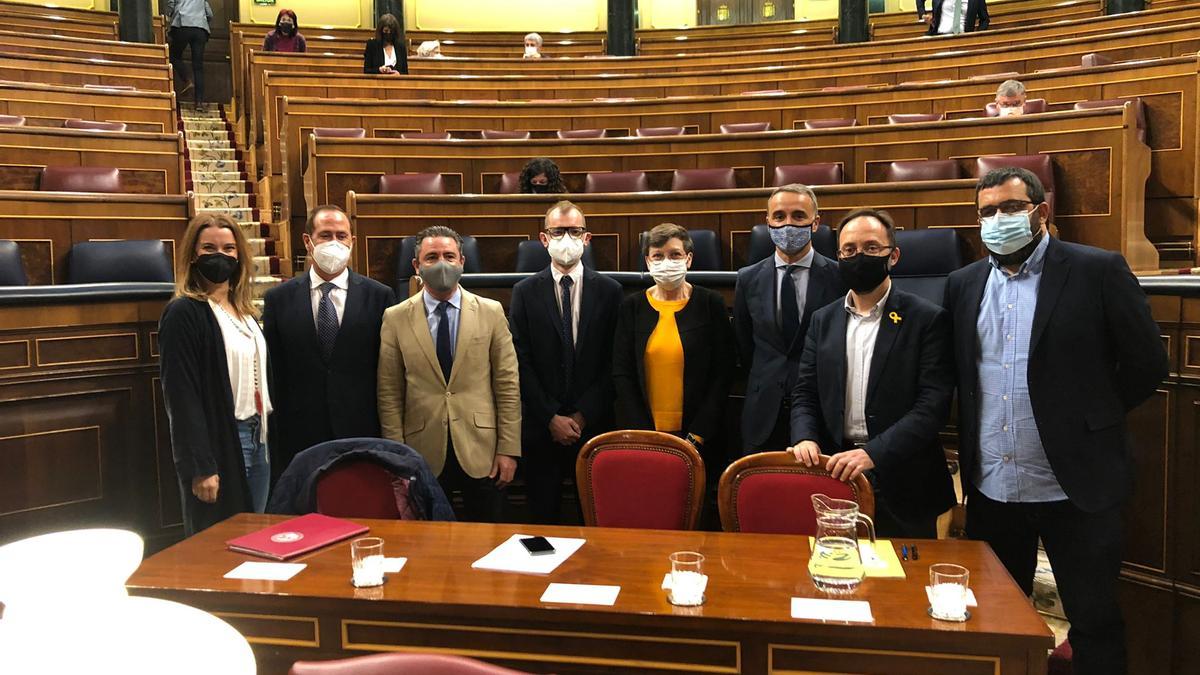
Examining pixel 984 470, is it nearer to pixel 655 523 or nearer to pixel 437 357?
pixel 655 523

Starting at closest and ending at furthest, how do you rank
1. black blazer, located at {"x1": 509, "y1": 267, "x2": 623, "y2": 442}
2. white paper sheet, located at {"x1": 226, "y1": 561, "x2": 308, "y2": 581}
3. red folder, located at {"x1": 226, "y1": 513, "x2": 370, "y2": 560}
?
white paper sheet, located at {"x1": 226, "y1": 561, "x2": 308, "y2": 581} < red folder, located at {"x1": 226, "y1": 513, "x2": 370, "y2": 560} < black blazer, located at {"x1": 509, "y1": 267, "x2": 623, "y2": 442}

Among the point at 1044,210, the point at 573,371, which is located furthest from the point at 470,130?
the point at 1044,210

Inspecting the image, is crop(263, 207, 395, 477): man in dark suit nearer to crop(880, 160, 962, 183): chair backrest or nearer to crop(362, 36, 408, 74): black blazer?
crop(880, 160, 962, 183): chair backrest

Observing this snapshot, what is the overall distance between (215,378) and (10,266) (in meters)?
1.75

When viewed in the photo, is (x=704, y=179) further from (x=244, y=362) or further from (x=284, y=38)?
(x=284, y=38)

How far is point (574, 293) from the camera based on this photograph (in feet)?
8.82

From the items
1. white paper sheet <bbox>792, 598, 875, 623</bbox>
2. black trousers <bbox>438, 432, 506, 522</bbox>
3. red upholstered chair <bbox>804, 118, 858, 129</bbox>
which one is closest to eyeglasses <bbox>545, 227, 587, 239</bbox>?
black trousers <bbox>438, 432, 506, 522</bbox>

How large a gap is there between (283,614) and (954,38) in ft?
23.4

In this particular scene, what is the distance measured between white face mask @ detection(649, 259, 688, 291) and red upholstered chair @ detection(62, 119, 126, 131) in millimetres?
4257

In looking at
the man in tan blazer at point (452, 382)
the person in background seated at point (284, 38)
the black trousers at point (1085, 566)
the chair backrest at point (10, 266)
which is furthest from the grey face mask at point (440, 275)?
the person in background seated at point (284, 38)

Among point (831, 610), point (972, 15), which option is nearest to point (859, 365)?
point (831, 610)

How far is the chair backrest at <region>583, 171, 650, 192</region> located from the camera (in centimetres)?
477

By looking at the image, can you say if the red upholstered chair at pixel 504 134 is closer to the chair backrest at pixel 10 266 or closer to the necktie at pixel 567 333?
the chair backrest at pixel 10 266

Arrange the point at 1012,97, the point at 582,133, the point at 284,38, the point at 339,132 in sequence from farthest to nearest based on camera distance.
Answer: the point at 284,38
the point at 582,133
the point at 339,132
the point at 1012,97
